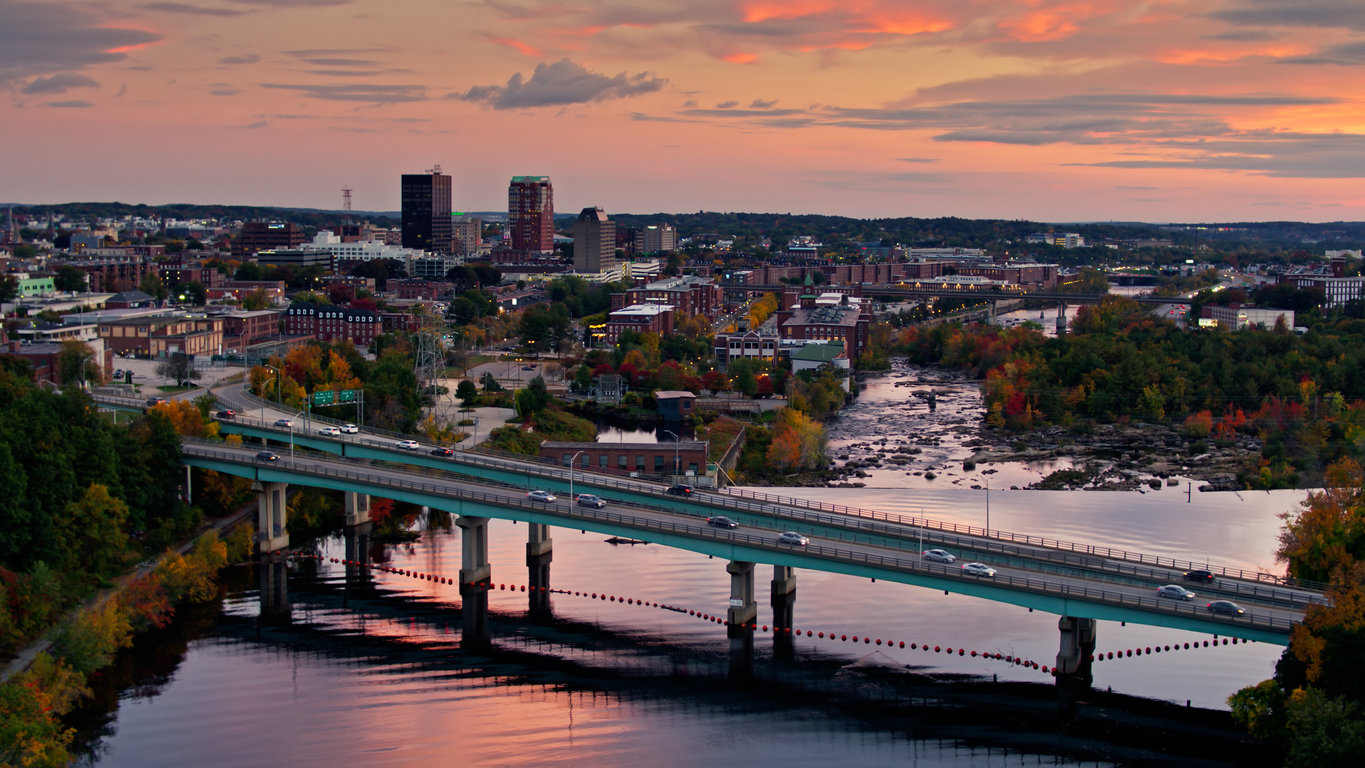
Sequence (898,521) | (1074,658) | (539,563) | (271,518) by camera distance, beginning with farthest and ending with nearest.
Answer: (271,518) → (539,563) → (898,521) → (1074,658)

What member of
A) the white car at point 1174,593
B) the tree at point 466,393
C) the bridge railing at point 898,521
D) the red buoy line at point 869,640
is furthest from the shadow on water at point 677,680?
the tree at point 466,393

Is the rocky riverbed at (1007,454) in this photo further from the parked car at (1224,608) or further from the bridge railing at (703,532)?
the parked car at (1224,608)

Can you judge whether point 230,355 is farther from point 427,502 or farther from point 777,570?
point 777,570

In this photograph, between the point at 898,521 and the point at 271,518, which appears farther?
the point at 271,518

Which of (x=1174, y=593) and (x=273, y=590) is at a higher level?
(x=1174, y=593)

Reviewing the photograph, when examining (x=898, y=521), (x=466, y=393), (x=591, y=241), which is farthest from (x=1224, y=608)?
(x=591, y=241)

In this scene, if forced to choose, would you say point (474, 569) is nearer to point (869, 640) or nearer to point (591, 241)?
point (869, 640)

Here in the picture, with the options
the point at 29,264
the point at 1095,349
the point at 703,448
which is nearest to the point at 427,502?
the point at 703,448
